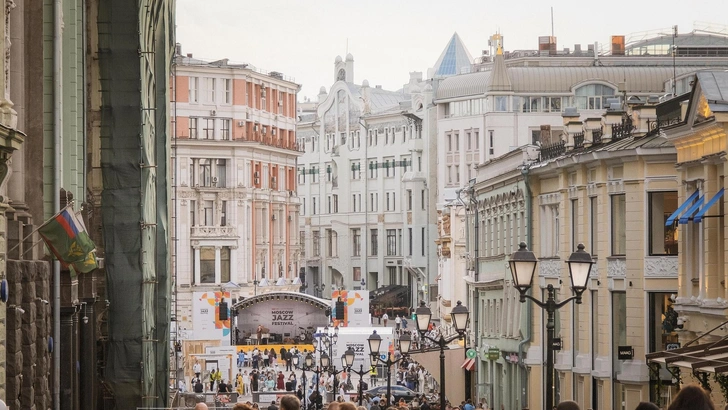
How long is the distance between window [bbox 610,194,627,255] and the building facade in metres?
67.2

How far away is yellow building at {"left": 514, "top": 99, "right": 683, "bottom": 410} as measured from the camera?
4022cm

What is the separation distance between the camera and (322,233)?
155125mm

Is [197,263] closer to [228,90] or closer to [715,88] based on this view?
[228,90]

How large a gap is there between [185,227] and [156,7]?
245 ft

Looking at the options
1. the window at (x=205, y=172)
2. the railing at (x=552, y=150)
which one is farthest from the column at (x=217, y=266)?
the railing at (x=552, y=150)

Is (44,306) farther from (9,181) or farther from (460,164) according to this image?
(460,164)

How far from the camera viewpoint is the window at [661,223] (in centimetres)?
4038

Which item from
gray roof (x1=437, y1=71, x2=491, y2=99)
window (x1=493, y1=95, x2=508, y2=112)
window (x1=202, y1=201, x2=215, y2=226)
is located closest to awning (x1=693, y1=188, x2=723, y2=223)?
window (x1=493, y1=95, x2=508, y2=112)

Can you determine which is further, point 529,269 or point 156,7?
point 156,7

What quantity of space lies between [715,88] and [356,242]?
386ft

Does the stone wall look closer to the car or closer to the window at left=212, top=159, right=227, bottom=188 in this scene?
the car

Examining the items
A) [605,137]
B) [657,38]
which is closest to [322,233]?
[657,38]

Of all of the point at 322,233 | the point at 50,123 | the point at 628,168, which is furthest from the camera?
the point at 322,233

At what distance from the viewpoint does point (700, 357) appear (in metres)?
28.6
